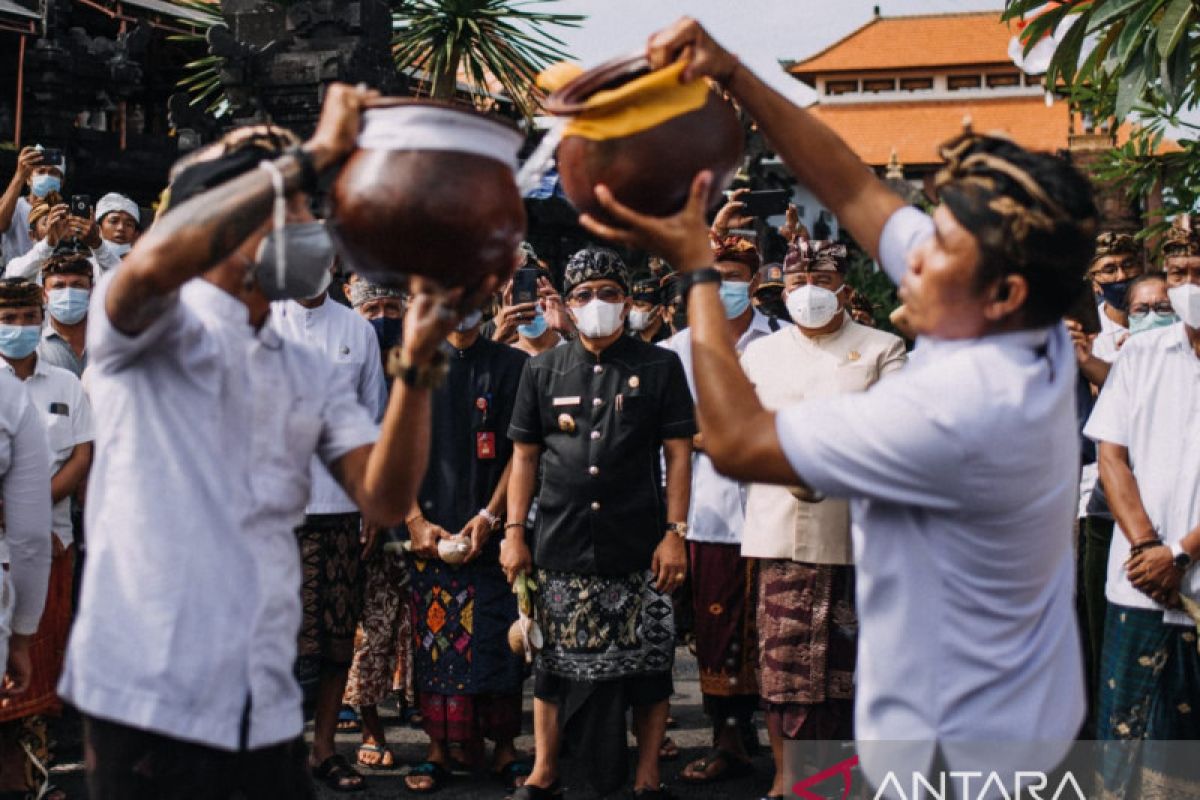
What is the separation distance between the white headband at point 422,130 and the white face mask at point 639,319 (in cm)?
536

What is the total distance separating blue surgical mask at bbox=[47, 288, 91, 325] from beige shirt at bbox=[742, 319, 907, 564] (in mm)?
3111

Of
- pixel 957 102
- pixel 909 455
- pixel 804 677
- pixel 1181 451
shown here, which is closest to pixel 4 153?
pixel 804 677

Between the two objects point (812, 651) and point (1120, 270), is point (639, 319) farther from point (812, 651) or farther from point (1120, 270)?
point (812, 651)

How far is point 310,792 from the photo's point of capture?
295 cm

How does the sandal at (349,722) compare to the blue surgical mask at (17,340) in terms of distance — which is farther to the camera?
the sandal at (349,722)

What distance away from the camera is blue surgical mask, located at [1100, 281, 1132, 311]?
7.18 m

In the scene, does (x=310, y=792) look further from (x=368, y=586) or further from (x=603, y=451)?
(x=368, y=586)

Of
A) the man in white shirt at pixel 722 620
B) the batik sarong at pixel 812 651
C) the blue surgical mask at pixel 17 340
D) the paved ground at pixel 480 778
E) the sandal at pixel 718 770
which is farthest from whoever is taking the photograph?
the man in white shirt at pixel 722 620

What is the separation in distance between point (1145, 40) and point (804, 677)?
9.76ft

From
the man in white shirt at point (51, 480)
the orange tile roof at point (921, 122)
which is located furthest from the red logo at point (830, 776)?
the orange tile roof at point (921, 122)

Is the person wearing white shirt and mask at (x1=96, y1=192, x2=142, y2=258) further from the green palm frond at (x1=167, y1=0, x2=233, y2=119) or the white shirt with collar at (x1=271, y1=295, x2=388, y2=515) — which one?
the green palm frond at (x1=167, y1=0, x2=233, y2=119)

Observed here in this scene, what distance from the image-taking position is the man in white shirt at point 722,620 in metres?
6.43

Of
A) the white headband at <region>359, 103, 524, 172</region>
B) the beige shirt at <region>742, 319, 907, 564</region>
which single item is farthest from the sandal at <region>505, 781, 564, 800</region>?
the white headband at <region>359, 103, 524, 172</region>

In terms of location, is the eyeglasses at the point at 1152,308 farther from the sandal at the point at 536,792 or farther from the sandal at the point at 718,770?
the sandal at the point at 536,792
